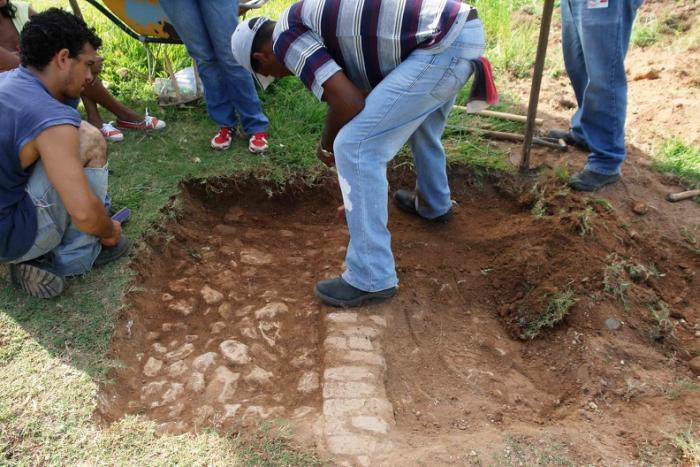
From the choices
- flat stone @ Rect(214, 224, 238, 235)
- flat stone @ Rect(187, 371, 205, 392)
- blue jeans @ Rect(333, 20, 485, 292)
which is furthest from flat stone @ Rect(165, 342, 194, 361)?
flat stone @ Rect(214, 224, 238, 235)

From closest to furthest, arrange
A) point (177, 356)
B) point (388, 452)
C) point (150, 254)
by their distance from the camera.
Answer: point (388, 452)
point (177, 356)
point (150, 254)

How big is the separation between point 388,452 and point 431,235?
1.54 m

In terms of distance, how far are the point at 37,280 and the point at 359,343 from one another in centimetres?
150

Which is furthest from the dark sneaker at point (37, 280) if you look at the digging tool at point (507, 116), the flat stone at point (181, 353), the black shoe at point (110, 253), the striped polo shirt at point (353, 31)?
the digging tool at point (507, 116)

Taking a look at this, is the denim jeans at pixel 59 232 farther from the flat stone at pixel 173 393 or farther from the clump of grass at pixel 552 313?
the clump of grass at pixel 552 313

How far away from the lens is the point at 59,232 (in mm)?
2592

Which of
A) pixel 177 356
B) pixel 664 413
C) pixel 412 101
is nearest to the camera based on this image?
pixel 664 413

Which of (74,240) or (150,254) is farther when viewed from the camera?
(150,254)

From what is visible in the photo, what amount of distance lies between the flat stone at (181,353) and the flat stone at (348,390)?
2.25 feet

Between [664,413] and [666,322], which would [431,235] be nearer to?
[666,322]

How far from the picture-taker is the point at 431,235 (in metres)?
3.23

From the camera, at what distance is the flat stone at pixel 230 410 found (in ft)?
7.06

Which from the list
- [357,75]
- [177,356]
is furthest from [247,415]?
[357,75]

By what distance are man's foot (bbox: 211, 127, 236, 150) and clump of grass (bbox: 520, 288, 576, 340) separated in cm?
230
